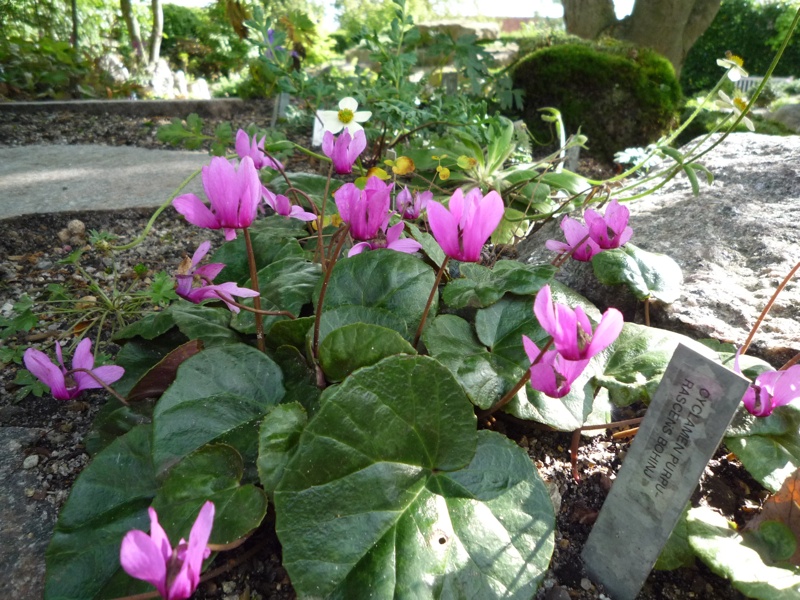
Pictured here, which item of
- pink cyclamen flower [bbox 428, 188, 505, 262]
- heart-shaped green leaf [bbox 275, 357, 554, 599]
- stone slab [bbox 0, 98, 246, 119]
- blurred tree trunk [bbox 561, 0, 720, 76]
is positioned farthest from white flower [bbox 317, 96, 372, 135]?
blurred tree trunk [bbox 561, 0, 720, 76]

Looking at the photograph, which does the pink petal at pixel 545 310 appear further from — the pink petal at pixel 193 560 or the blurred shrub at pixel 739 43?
Answer: the blurred shrub at pixel 739 43

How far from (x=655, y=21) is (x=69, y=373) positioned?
9.28 metres

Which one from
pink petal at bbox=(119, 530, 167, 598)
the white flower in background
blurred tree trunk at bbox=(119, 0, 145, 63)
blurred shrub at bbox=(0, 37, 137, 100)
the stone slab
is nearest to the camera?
pink petal at bbox=(119, 530, 167, 598)

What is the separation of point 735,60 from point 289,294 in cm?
192

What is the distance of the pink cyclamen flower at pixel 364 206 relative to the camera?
1153mm

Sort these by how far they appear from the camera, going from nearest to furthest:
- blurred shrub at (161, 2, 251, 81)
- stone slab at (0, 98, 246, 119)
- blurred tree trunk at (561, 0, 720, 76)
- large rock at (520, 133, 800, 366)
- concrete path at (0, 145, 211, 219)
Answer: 1. large rock at (520, 133, 800, 366)
2. concrete path at (0, 145, 211, 219)
3. stone slab at (0, 98, 246, 119)
4. blurred tree trunk at (561, 0, 720, 76)
5. blurred shrub at (161, 2, 251, 81)

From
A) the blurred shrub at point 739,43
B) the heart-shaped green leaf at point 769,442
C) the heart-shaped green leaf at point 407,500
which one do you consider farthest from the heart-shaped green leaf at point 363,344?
the blurred shrub at point 739,43

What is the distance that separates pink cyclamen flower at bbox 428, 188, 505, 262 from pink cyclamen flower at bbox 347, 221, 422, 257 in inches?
8.4

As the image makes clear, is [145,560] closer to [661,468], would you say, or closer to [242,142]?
[661,468]

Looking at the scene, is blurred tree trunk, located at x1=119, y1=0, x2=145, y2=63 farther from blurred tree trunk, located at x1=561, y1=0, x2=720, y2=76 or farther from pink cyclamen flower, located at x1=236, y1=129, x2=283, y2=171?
blurred tree trunk, located at x1=561, y1=0, x2=720, y2=76

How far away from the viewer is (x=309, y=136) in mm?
4086

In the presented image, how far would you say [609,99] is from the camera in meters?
4.61

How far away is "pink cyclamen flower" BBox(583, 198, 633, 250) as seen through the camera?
1.29m

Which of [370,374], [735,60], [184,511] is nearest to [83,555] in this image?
[184,511]
